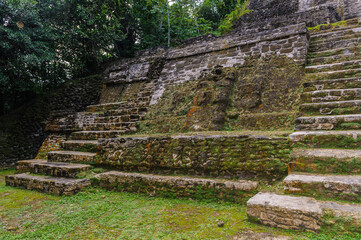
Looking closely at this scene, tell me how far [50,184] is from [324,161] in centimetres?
450

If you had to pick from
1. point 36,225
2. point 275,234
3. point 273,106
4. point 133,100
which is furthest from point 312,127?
point 133,100

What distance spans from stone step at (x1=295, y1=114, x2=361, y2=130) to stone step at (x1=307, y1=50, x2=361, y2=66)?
6.85 feet

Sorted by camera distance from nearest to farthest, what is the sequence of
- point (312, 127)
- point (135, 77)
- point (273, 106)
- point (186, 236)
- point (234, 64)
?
point (186, 236) → point (312, 127) → point (273, 106) → point (234, 64) → point (135, 77)

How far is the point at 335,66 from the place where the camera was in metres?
4.36

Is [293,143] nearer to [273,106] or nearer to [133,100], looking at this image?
[273,106]

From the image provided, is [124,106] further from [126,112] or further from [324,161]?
[324,161]

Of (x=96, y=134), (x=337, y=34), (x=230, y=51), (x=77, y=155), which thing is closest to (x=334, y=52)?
(x=337, y=34)

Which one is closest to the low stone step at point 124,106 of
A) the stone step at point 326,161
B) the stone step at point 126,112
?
the stone step at point 126,112

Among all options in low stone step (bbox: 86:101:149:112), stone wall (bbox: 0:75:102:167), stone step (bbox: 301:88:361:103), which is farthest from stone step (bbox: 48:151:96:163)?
stone step (bbox: 301:88:361:103)

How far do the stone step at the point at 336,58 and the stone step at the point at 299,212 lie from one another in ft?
12.0

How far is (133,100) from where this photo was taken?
7414mm

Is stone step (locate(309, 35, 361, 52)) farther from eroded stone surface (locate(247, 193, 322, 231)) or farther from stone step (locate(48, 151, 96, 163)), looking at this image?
stone step (locate(48, 151, 96, 163))

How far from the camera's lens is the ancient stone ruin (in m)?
2.43

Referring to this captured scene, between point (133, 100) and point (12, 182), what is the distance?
389cm
